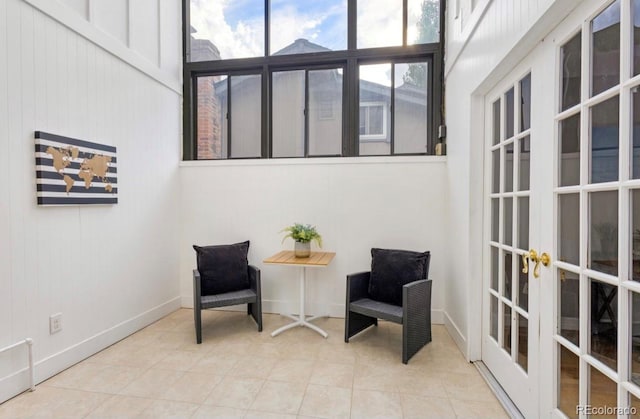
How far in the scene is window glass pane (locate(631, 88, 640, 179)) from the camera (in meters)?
1.08

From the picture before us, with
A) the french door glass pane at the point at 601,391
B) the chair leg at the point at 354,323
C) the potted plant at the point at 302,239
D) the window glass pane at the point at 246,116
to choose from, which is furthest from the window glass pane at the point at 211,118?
the french door glass pane at the point at 601,391

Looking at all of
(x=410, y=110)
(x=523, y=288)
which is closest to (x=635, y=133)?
(x=523, y=288)

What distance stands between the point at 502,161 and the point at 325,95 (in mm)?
2237

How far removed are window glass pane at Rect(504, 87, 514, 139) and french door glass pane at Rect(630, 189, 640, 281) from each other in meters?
1.04

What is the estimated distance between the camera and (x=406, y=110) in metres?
3.53

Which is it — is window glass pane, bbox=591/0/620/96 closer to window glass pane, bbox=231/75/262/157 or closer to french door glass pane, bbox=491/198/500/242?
french door glass pane, bbox=491/198/500/242

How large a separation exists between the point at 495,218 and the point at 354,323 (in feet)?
5.05

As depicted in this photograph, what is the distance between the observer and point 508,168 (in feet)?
6.69

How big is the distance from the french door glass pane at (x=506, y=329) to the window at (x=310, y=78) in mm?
1994

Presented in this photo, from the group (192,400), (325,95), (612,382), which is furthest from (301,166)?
(612,382)

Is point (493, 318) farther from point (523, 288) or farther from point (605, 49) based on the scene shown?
point (605, 49)

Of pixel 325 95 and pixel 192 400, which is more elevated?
pixel 325 95

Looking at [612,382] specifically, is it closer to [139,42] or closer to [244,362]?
[244,362]

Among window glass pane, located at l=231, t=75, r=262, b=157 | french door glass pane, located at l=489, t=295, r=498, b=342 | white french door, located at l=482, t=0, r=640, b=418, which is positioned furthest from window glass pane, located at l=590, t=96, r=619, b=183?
window glass pane, located at l=231, t=75, r=262, b=157
